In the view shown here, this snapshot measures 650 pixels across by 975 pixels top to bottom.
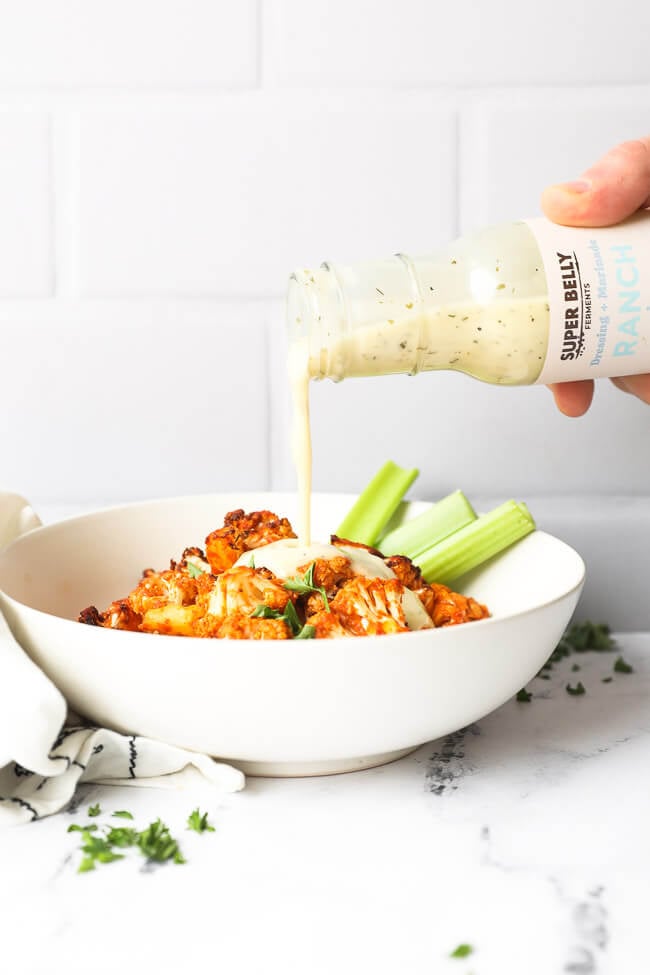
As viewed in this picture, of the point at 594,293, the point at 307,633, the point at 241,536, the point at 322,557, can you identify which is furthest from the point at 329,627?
the point at 594,293

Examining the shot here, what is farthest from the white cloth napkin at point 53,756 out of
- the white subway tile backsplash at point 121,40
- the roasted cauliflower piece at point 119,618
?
the white subway tile backsplash at point 121,40

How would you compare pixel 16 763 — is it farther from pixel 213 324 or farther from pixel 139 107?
pixel 139 107

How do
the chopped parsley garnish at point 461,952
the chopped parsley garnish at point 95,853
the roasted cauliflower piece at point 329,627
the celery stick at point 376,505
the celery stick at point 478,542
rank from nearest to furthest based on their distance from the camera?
1. the chopped parsley garnish at point 461,952
2. the chopped parsley garnish at point 95,853
3. the roasted cauliflower piece at point 329,627
4. the celery stick at point 478,542
5. the celery stick at point 376,505

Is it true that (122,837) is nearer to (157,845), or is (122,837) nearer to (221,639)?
(157,845)

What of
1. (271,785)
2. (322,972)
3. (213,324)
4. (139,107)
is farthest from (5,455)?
(322,972)

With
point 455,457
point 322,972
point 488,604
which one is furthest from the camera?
point 455,457

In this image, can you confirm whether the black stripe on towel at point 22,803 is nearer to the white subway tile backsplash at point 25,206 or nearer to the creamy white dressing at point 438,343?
the creamy white dressing at point 438,343

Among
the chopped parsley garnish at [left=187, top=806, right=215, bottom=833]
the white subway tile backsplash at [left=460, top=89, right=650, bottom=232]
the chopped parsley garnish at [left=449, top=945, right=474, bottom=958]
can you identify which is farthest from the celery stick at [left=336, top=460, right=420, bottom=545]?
the chopped parsley garnish at [left=449, top=945, right=474, bottom=958]
